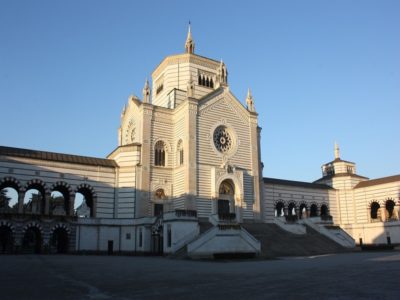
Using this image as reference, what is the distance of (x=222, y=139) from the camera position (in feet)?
149

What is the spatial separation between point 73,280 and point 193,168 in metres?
26.9

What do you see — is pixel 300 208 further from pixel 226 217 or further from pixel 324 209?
pixel 226 217

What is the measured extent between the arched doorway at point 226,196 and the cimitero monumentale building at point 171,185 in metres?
0.11

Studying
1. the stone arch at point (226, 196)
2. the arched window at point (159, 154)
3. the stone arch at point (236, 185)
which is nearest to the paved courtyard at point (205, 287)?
the stone arch at point (236, 185)

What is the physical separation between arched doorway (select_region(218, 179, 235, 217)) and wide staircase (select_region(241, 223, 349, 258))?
3.91 metres

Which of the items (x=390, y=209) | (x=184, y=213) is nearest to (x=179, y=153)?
(x=184, y=213)

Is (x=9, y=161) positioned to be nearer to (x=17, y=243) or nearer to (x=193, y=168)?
(x=17, y=243)

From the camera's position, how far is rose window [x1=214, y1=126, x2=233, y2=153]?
4478 cm

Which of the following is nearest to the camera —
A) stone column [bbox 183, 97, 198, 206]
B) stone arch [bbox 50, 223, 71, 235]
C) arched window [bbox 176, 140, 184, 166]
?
stone arch [bbox 50, 223, 71, 235]

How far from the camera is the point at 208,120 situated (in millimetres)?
44531

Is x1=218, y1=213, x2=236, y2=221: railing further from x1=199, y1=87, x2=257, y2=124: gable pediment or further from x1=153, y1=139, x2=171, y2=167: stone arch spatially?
x1=199, y1=87, x2=257, y2=124: gable pediment

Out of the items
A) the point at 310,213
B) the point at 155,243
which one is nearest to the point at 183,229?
the point at 155,243

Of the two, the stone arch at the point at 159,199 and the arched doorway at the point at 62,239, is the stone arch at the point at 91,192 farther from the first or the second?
the stone arch at the point at 159,199

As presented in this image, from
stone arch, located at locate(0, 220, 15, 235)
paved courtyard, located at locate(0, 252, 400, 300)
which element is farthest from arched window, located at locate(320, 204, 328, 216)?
paved courtyard, located at locate(0, 252, 400, 300)
